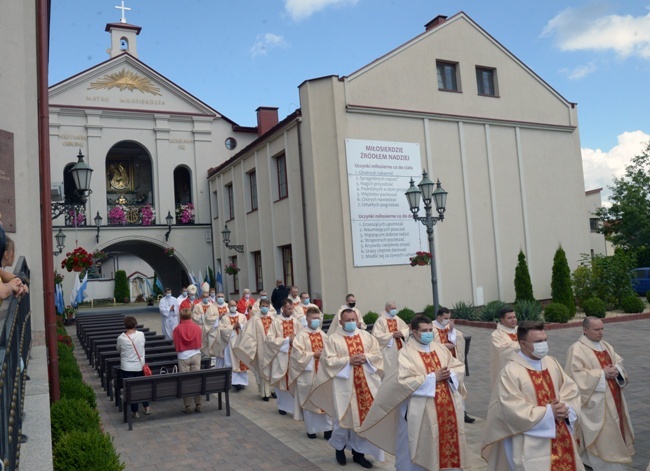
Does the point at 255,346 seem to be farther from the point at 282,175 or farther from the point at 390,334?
the point at 282,175

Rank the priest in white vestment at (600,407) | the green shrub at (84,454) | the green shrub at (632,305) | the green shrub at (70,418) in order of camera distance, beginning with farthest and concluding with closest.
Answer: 1. the green shrub at (632,305)
2. the priest in white vestment at (600,407)
3. the green shrub at (70,418)
4. the green shrub at (84,454)

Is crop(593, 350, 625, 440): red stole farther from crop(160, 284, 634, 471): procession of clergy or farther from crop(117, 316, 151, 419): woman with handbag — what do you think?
crop(117, 316, 151, 419): woman with handbag

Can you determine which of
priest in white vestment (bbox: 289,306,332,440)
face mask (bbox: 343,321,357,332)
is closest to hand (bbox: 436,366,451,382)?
face mask (bbox: 343,321,357,332)

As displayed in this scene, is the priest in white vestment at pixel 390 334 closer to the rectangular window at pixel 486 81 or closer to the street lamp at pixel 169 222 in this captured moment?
the rectangular window at pixel 486 81

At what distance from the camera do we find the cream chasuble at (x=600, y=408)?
6789 millimetres

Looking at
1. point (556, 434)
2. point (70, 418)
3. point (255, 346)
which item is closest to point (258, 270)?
point (255, 346)

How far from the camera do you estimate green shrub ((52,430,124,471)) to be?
5.29m

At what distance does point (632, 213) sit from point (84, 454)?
32.3 meters

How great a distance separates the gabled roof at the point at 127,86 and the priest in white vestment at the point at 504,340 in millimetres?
26012

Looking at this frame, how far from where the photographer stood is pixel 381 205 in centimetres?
2144

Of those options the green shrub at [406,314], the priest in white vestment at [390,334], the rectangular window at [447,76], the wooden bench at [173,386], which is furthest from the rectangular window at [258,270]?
the wooden bench at [173,386]

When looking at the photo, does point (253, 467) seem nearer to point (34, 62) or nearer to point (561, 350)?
point (34, 62)

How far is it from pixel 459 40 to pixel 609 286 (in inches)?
424

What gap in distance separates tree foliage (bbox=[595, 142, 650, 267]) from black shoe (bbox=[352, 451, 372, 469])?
90.4ft
